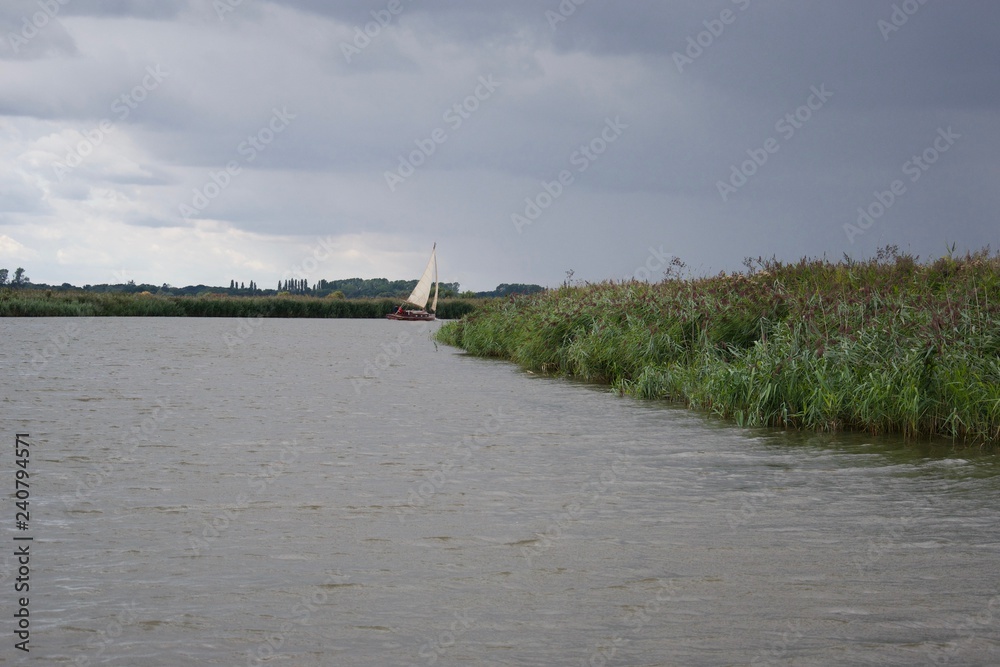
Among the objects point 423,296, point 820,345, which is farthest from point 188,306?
point 820,345

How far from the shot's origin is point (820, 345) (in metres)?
14.0

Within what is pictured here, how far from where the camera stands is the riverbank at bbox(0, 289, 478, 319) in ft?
226

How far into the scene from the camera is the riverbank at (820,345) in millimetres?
12500

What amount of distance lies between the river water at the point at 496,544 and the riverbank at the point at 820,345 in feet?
2.56

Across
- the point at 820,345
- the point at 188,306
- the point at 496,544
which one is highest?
the point at 188,306

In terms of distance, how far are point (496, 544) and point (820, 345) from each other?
29.2ft

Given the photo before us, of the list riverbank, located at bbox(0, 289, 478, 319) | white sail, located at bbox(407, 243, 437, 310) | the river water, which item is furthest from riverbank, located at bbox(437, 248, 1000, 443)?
riverbank, located at bbox(0, 289, 478, 319)

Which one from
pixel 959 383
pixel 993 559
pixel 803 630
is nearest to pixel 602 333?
pixel 959 383

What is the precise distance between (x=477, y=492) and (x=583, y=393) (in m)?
10.5

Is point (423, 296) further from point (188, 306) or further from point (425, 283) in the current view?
point (188, 306)

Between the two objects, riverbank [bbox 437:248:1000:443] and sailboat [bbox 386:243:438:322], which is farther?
sailboat [bbox 386:243:438:322]

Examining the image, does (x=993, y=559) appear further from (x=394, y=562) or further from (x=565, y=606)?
(x=394, y=562)

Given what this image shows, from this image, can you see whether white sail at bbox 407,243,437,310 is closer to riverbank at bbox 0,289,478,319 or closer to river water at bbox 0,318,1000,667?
riverbank at bbox 0,289,478,319

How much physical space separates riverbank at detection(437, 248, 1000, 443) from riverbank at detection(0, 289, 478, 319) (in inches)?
1730
